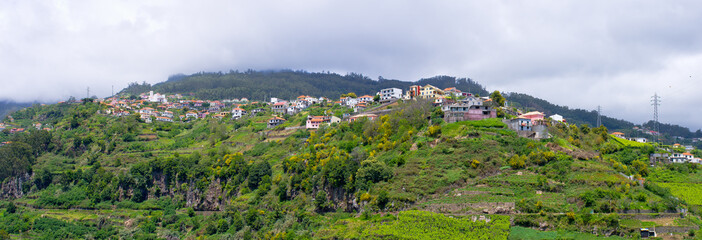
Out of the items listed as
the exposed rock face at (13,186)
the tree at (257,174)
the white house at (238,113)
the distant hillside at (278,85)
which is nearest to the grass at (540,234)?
the tree at (257,174)

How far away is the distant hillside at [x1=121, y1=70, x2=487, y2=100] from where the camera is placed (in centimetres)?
13275

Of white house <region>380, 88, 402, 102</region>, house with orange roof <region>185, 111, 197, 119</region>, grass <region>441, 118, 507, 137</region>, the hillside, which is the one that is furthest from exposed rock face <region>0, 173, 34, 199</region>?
grass <region>441, 118, 507, 137</region>

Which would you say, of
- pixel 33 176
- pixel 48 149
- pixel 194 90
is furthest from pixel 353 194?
pixel 194 90

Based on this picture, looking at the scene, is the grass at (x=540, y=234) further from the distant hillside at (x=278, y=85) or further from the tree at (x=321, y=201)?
the distant hillside at (x=278, y=85)

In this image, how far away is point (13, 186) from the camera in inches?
2635

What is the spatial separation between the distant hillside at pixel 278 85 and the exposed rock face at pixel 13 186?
61.9 meters

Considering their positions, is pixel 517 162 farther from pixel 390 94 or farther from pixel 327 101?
pixel 327 101

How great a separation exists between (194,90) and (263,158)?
88.7m

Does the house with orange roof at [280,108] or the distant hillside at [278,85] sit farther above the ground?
the distant hillside at [278,85]

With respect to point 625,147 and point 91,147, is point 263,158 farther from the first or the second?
point 625,147

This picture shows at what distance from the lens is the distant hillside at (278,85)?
133 m

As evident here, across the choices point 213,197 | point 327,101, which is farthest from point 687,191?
point 327,101

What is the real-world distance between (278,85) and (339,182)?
108596 mm

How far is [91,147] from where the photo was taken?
242ft
